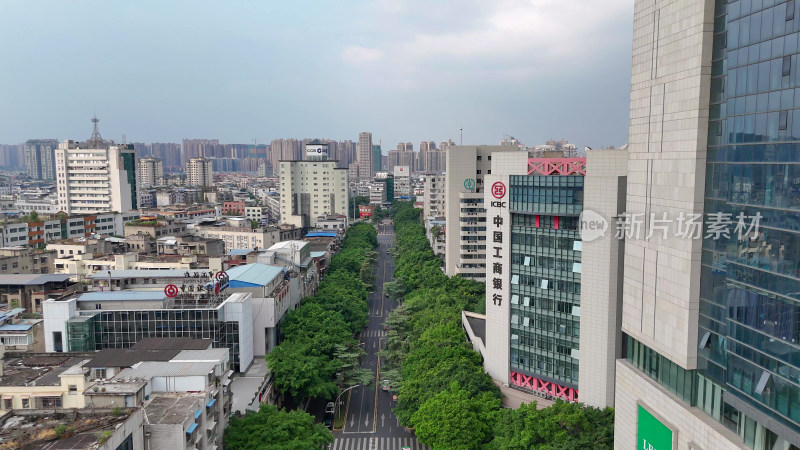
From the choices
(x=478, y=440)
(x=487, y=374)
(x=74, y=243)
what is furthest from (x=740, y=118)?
(x=74, y=243)

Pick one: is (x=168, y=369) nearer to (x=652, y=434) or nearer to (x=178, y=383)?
(x=178, y=383)

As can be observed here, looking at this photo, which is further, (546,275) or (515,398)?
(515,398)

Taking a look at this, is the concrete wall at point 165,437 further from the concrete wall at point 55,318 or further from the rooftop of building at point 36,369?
the concrete wall at point 55,318

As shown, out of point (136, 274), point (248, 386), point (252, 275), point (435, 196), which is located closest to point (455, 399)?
point (248, 386)

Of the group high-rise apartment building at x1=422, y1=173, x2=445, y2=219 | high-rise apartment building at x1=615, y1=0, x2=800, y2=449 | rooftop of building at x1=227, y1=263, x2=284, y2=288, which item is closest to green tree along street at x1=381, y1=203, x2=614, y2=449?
high-rise apartment building at x1=615, y1=0, x2=800, y2=449

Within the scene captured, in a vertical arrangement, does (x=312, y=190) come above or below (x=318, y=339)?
above
